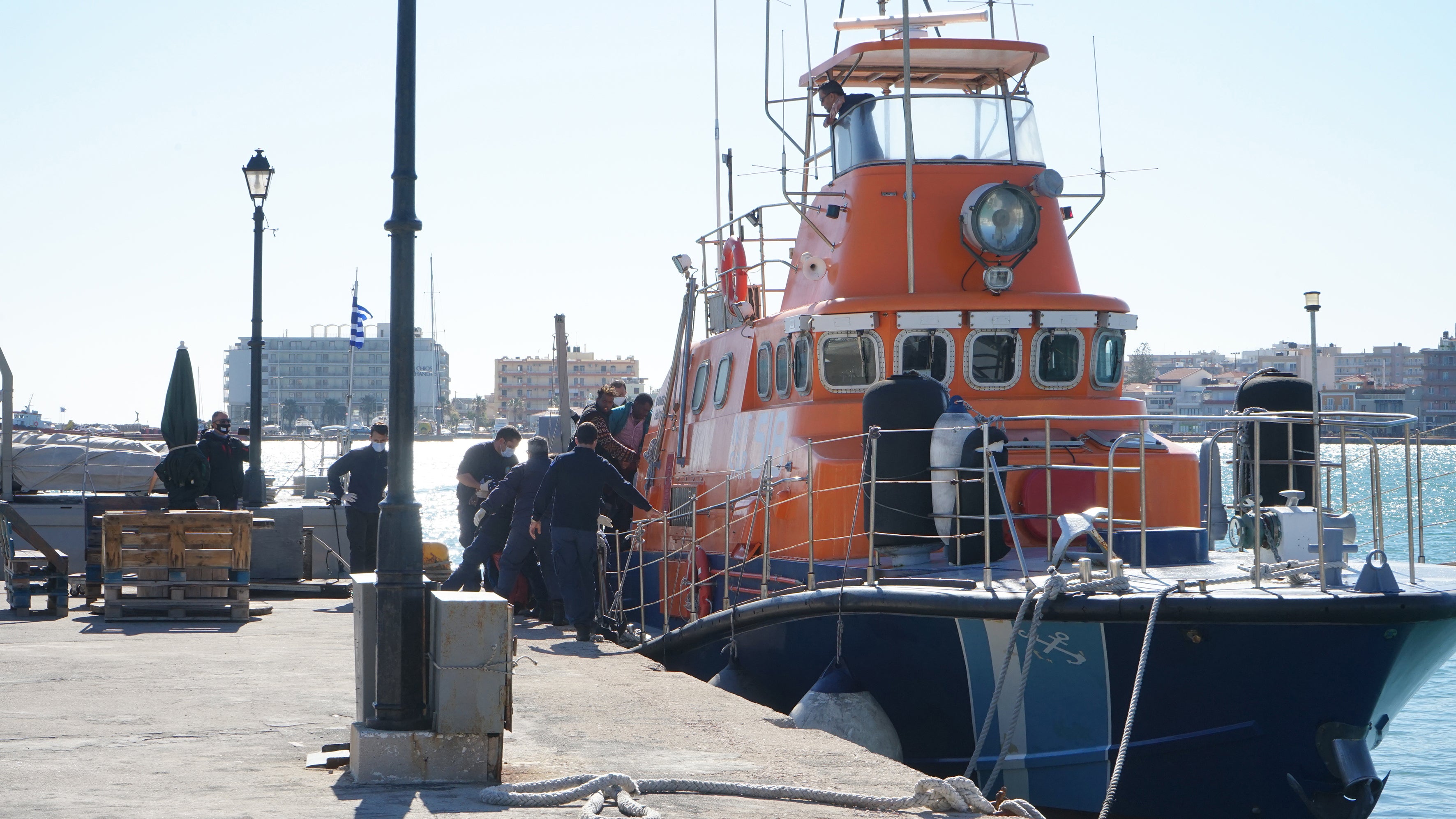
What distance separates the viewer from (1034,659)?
6.84 meters

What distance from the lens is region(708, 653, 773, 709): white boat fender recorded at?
340 inches

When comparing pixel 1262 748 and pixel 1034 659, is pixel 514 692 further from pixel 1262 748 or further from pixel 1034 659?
pixel 1262 748

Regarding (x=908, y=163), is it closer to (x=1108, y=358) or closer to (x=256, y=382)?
(x=1108, y=358)

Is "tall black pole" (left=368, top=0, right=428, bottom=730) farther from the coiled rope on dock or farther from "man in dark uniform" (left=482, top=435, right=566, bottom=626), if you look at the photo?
"man in dark uniform" (left=482, top=435, right=566, bottom=626)

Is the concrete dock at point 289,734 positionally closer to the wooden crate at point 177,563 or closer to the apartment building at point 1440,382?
the wooden crate at point 177,563

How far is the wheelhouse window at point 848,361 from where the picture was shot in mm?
9188

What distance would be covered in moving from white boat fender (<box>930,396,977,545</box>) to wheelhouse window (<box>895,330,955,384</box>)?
1.48 meters

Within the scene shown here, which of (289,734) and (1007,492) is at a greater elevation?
(1007,492)

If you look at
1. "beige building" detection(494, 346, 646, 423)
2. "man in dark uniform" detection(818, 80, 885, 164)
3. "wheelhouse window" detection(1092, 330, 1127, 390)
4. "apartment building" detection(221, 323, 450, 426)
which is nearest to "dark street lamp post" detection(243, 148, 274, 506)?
"man in dark uniform" detection(818, 80, 885, 164)

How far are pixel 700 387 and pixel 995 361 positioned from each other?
3.23 m

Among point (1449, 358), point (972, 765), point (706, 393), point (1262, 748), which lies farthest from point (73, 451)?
point (1449, 358)

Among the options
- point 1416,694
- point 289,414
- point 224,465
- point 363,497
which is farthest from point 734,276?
point 289,414

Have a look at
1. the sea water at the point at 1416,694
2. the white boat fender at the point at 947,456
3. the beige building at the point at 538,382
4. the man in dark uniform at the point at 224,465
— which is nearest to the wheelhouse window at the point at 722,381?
the sea water at the point at 1416,694

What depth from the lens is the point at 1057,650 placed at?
6770 millimetres
